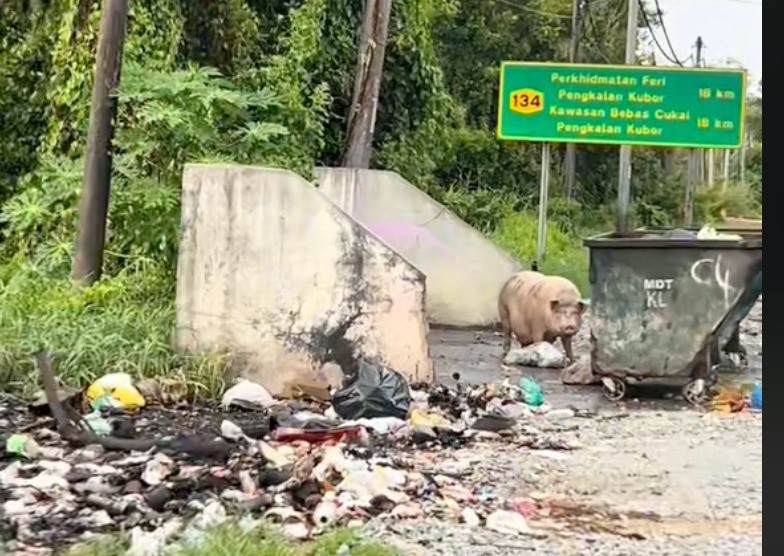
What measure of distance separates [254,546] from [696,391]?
8.50ft

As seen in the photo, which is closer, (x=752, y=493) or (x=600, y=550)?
(x=752, y=493)

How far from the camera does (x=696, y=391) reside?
13.1 ft

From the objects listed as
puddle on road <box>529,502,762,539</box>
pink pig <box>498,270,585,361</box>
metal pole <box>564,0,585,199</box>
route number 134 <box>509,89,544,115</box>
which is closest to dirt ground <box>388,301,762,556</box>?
puddle on road <box>529,502,762,539</box>

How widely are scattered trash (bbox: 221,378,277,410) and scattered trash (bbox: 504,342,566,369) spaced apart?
1.57m

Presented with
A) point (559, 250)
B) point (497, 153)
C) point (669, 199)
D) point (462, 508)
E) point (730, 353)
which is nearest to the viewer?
point (462, 508)

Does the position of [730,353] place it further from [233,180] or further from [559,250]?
[233,180]

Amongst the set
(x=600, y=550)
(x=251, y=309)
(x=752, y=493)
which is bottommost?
(x=600, y=550)

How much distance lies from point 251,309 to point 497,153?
80.2 inches

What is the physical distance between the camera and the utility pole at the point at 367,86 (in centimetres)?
591

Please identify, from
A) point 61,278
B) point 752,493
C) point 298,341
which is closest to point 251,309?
point 298,341

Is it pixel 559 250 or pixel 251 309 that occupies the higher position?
pixel 559 250

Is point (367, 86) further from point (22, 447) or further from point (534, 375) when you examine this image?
point (22, 447)

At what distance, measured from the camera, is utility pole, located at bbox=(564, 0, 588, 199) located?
418cm

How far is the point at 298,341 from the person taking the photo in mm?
3719
